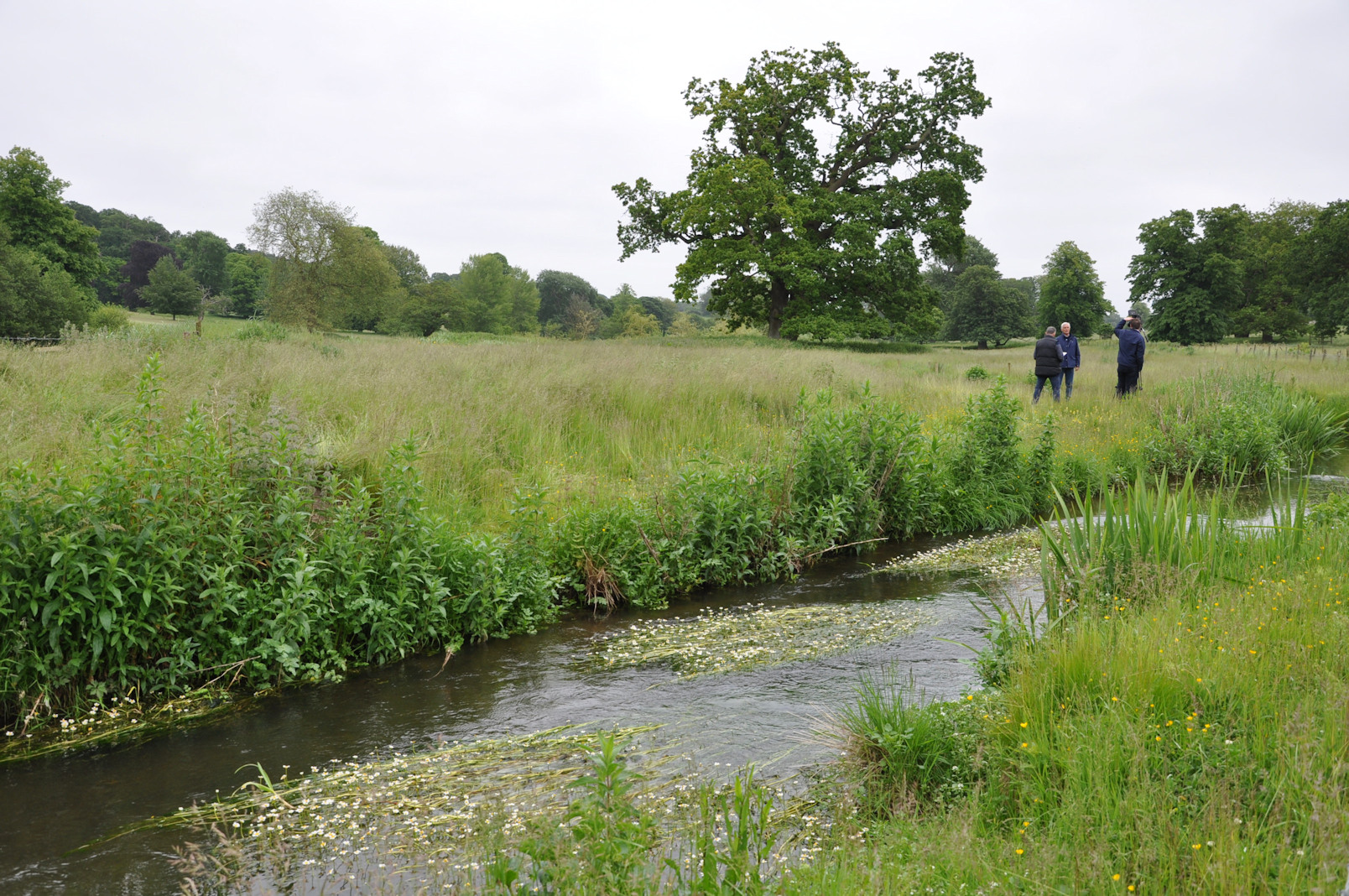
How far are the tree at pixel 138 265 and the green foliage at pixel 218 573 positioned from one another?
243 feet

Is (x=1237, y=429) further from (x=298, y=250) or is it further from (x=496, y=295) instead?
(x=496, y=295)

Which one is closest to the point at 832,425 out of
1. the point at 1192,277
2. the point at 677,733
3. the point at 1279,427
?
the point at 677,733

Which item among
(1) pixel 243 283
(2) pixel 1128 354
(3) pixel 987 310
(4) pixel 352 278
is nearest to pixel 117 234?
(1) pixel 243 283

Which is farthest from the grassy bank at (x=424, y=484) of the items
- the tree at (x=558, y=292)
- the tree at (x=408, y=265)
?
the tree at (x=558, y=292)

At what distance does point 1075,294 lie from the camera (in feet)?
231

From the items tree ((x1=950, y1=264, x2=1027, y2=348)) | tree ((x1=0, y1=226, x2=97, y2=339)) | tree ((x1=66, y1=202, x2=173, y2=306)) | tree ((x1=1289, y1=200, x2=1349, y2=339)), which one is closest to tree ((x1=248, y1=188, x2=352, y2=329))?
tree ((x1=0, y1=226, x2=97, y2=339))

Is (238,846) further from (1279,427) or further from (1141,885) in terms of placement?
(1279,427)

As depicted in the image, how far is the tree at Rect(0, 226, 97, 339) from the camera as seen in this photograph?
32875 millimetres

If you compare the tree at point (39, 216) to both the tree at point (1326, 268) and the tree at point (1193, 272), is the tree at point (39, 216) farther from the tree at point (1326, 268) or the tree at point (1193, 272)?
the tree at point (1326, 268)

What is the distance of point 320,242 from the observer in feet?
140

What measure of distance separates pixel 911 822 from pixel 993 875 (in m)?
0.47

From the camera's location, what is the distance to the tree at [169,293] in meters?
57.5

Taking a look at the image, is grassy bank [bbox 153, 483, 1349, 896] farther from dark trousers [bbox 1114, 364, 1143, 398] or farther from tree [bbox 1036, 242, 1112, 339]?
tree [bbox 1036, 242, 1112, 339]

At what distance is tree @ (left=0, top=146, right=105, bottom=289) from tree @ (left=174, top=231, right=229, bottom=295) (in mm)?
32537
